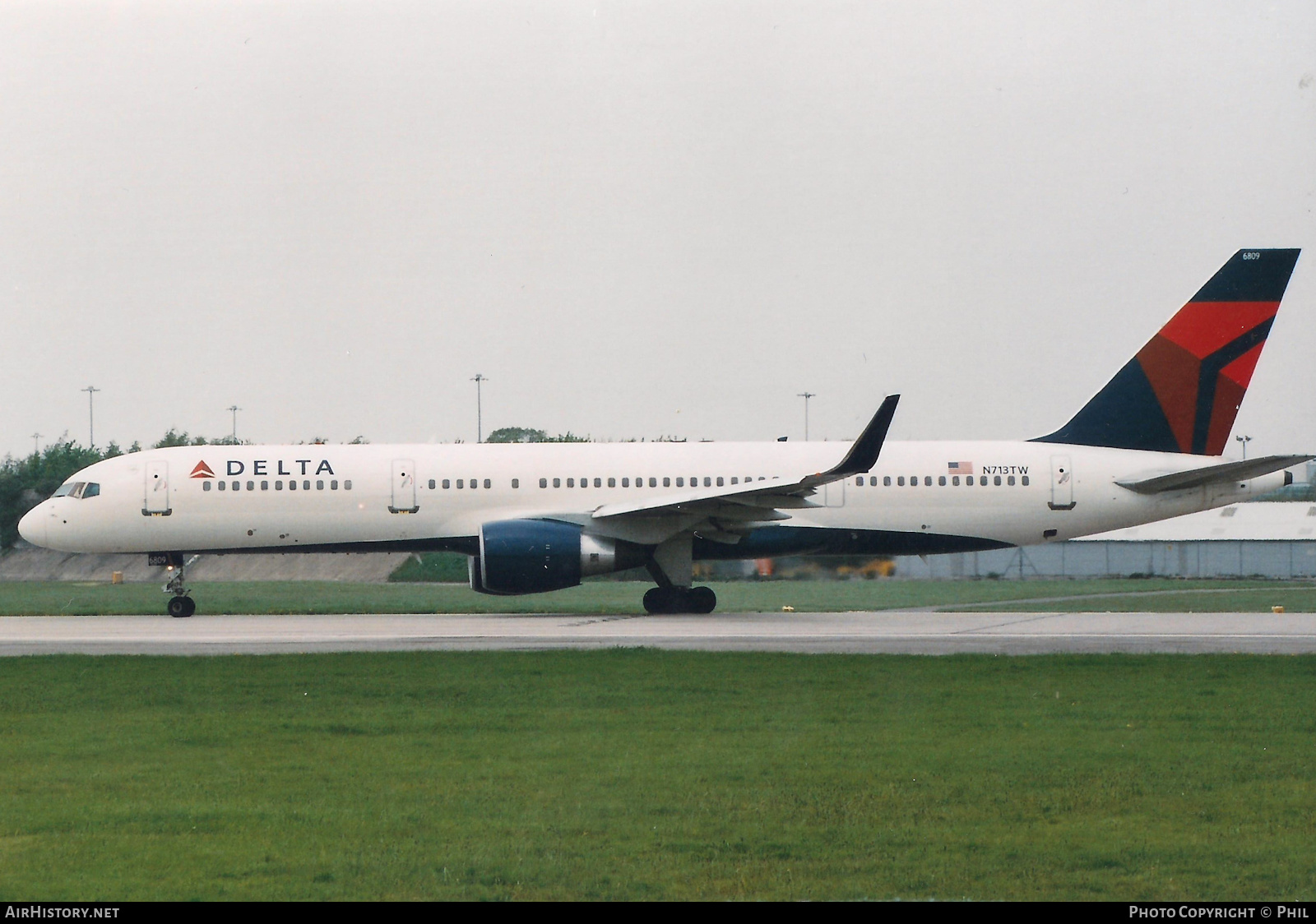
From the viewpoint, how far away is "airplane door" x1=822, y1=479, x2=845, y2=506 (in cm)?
2795

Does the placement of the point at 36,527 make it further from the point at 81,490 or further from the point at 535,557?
the point at 535,557

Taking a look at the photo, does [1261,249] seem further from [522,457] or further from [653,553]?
[522,457]

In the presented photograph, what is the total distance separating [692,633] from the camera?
21.8m

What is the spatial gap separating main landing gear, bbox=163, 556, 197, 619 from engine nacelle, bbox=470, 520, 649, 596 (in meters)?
5.85

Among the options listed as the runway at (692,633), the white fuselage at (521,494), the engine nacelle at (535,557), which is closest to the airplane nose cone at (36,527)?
the white fuselage at (521,494)

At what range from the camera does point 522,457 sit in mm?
28844

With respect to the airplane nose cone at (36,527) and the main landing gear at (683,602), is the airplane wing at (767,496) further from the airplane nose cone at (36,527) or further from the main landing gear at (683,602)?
the airplane nose cone at (36,527)

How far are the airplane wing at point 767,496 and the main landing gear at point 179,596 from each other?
8246 millimetres

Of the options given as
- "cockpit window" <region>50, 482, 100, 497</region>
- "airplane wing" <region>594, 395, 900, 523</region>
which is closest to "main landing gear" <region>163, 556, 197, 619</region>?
"cockpit window" <region>50, 482, 100, 497</region>

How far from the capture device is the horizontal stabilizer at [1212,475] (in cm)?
2567

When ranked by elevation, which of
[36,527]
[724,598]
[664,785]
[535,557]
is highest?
[36,527]

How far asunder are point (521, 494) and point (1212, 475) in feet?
44.6

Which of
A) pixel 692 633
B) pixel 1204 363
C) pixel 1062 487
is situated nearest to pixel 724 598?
pixel 1062 487
